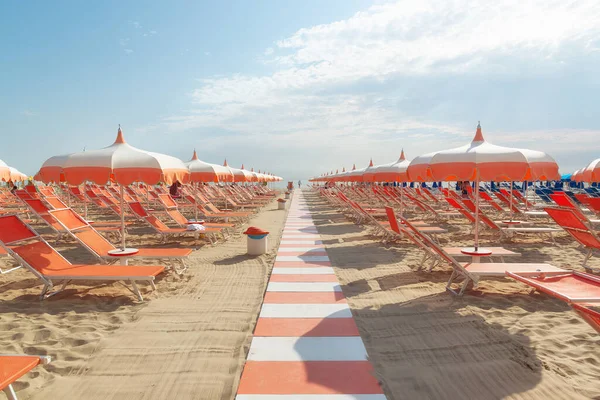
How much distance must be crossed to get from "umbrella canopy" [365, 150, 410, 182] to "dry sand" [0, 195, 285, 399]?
6053mm

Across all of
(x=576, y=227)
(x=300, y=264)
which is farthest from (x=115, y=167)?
(x=576, y=227)

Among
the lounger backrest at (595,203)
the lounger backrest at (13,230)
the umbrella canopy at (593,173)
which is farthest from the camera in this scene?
the umbrella canopy at (593,173)

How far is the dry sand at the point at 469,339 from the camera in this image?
2448 millimetres

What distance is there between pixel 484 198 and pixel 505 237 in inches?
192

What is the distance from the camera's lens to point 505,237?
8.30 metres

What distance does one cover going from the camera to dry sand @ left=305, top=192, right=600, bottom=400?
8.03ft

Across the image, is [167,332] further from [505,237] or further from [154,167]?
[505,237]

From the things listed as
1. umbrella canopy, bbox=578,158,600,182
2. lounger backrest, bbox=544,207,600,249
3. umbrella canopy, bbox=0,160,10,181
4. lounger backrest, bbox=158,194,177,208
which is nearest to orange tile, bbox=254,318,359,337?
lounger backrest, bbox=544,207,600,249

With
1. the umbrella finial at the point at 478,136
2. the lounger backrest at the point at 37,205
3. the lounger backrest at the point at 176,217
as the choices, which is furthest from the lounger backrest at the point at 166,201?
the umbrella finial at the point at 478,136

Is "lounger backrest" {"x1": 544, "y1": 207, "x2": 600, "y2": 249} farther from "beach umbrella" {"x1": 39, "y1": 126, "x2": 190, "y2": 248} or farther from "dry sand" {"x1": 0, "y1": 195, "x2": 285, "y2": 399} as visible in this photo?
"beach umbrella" {"x1": 39, "y1": 126, "x2": 190, "y2": 248}

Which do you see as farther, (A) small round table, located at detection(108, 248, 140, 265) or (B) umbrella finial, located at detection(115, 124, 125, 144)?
A: (B) umbrella finial, located at detection(115, 124, 125, 144)

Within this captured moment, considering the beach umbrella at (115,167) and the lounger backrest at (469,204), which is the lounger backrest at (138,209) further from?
the lounger backrest at (469,204)

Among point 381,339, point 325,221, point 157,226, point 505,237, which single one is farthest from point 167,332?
point 325,221

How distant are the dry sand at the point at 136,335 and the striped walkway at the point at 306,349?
0.46 ft
